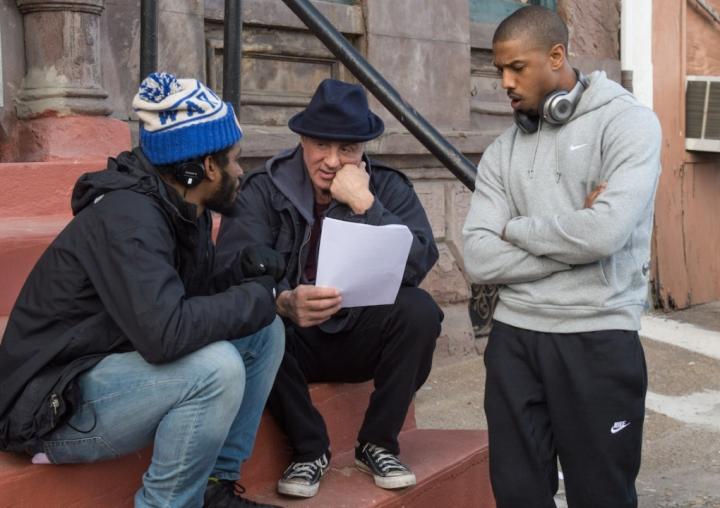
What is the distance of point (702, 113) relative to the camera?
28.0 feet

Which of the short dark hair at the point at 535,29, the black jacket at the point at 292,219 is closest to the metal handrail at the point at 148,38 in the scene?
the black jacket at the point at 292,219

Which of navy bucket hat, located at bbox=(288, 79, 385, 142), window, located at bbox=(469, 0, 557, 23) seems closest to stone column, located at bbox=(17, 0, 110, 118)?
navy bucket hat, located at bbox=(288, 79, 385, 142)

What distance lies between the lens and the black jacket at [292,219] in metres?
3.62

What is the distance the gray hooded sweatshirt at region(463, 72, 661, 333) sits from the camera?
283 centimetres

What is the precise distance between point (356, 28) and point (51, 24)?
2.27 metres

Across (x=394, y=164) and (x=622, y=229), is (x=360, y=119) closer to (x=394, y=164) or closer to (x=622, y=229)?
(x=622, y=229)

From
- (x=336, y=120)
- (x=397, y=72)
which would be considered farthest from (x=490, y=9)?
(x=336, y=120)

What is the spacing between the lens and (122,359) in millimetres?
2828

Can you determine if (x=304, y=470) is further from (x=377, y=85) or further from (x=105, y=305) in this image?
(x=377, y=85)

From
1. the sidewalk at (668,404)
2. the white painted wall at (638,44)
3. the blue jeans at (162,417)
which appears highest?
the white painted wall at (638,44)

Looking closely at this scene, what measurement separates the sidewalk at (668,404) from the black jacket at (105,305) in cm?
227

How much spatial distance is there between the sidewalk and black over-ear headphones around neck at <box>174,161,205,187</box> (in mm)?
2298

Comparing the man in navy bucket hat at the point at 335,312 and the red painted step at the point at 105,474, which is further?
the man in navy bucket hat at the point at 335,312

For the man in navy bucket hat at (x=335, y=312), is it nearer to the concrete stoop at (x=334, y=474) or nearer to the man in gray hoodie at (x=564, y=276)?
the concrete stoop at (x=334, y=474)
